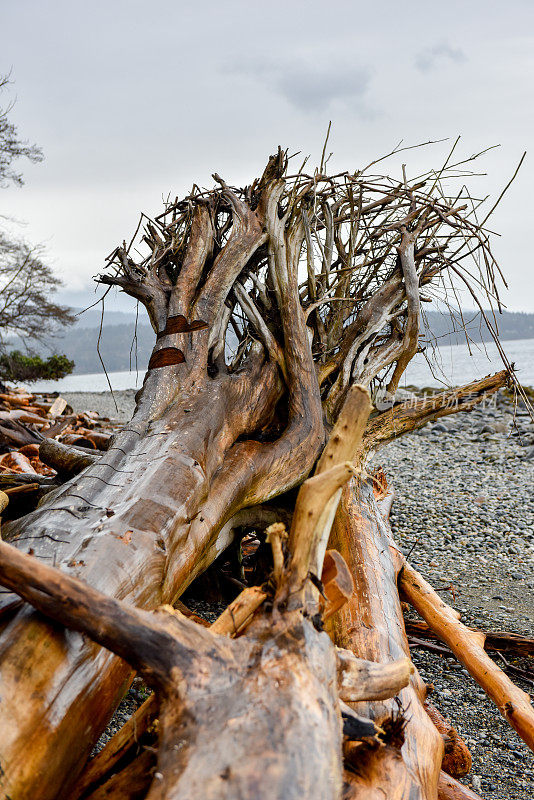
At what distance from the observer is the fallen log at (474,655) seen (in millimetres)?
2242

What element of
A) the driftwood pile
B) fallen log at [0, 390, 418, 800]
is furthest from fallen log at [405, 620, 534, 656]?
the driftwood pile

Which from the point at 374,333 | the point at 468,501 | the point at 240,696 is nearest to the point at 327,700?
the point at 240,696

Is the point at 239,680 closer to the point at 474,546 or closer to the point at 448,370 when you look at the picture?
the point at 474,546

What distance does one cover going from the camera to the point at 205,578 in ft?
13.0

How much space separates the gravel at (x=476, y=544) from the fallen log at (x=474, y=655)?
1.62 ft

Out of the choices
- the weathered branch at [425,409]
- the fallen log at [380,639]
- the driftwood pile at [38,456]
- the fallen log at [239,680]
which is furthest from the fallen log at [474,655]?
the driftwood pile at [38,456]

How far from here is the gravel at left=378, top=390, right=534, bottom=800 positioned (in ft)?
9.20

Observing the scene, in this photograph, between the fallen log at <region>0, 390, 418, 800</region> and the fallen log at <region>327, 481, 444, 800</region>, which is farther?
the fallen log at <region>327, 481, 444, 800</region>

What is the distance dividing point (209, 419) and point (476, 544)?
4.12m

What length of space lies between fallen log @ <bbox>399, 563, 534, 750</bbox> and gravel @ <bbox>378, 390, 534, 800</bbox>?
0.49 metres

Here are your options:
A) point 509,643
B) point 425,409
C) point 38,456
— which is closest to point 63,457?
point 38,456

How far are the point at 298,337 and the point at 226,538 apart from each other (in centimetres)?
156

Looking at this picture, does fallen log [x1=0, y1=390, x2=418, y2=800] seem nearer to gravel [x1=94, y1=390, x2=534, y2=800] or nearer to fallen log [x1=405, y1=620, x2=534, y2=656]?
gravel [x1=94, y1=390, x2=534, y2=800]

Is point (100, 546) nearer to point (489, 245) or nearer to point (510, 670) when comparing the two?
point (510, 670)
